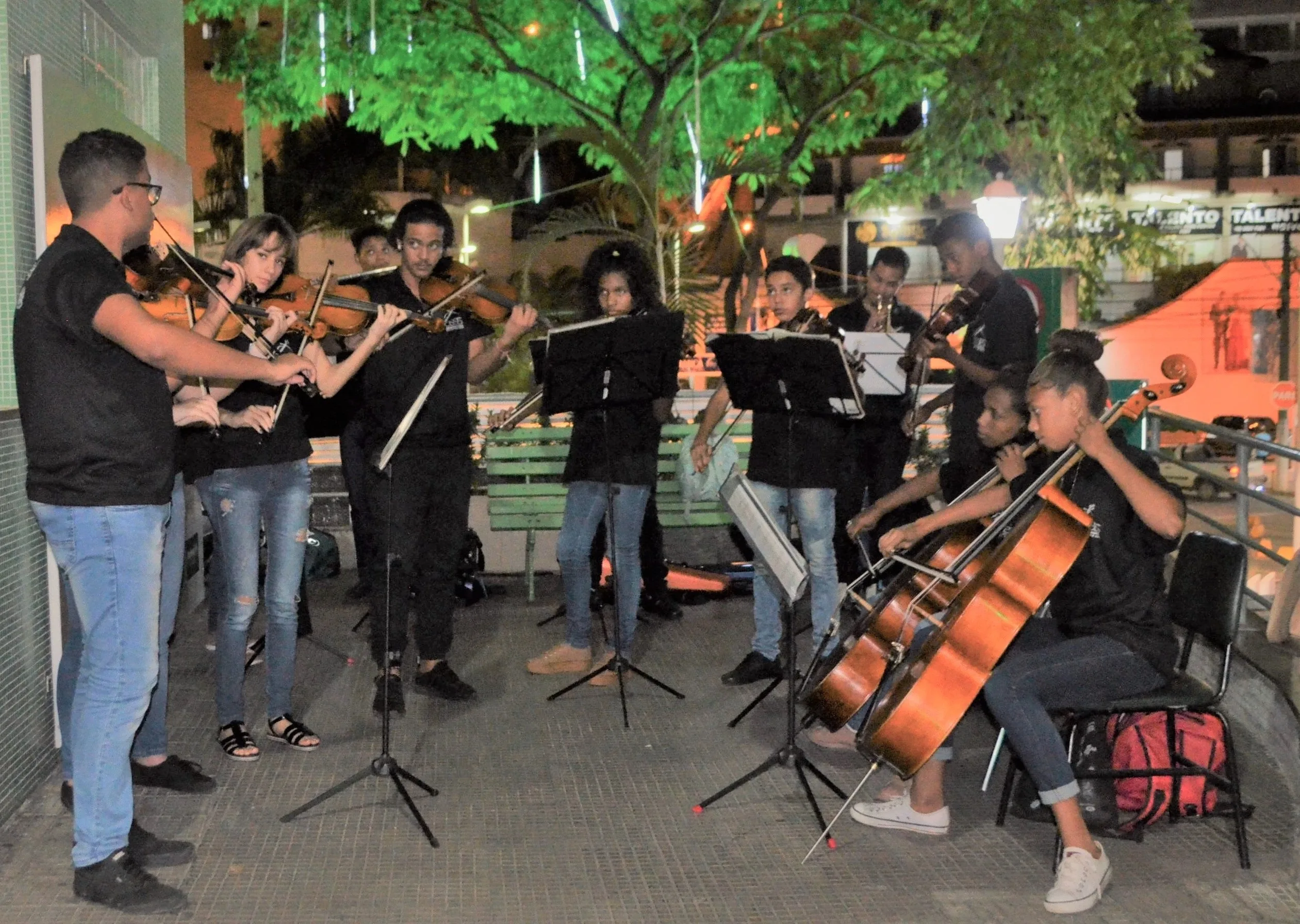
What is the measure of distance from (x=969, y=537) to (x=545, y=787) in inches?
65.3

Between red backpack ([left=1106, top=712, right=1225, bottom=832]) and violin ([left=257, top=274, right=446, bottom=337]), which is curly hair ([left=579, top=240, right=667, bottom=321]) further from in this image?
red backpack ([left=1106, top=712, right=1225, bottom=832])

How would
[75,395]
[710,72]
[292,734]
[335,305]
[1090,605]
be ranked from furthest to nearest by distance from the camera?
1. [710,72]
2. [292,734]
3. [335,305]
4. [1090,605]
5. [75,395]

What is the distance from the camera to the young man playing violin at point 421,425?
215 inches

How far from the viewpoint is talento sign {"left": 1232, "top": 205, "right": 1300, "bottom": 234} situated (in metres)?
39.4

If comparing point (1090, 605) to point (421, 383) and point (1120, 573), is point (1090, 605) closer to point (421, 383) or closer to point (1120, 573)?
point (1120, 573)

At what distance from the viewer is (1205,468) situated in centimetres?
2180

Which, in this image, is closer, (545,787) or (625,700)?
(545,787)

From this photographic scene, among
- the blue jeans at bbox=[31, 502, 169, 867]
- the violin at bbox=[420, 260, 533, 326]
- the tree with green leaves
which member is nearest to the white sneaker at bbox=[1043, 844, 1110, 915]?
the blue jeans at bbox=[31, 502, 169, 867]

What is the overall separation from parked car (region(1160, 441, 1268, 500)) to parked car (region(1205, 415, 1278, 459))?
168 mm

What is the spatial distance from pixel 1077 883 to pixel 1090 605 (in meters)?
0.79

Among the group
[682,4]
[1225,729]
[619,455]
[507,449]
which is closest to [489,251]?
[682,4]

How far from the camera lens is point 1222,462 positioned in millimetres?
26828

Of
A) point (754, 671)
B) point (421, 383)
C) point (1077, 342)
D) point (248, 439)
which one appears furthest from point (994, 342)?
point (248, 439)

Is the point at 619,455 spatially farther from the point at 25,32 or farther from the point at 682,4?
the point at 682,4
